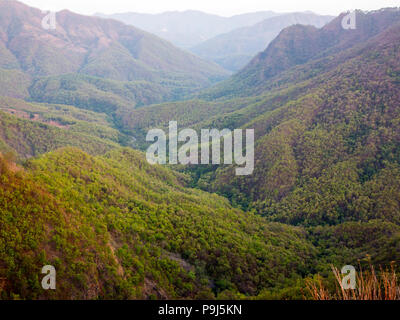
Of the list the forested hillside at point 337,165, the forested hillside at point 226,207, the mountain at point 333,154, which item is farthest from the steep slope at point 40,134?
the mountain at point 333,154

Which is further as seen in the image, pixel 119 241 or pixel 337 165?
pixel 337 165

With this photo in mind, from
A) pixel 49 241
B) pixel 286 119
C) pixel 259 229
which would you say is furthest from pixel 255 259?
pixel 286 119

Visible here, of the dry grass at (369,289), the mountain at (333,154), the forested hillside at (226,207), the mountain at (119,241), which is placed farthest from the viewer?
the mountain at (333,154)

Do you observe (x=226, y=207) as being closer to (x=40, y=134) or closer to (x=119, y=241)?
(x=119, y=241)

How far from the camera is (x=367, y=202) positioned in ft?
236

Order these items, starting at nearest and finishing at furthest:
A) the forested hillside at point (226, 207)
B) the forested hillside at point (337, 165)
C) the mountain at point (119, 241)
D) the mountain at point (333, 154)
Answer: the mountain at point (119, 241) → the forested hillside at point (226, 207) → the forested hillside at point (337, 165) → the mountain at point (333, 154)

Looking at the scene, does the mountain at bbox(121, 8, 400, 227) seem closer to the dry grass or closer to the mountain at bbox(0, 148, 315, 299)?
the mountain at bbox(0, 148, 315, 299)

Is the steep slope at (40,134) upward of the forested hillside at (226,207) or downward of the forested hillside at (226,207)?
upward

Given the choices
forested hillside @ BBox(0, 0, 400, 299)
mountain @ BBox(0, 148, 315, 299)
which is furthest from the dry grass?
mountain @ BBox(0, 148, 315, 299)

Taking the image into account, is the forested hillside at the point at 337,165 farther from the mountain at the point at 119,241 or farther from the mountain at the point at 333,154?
the mountain at the point at 119,241

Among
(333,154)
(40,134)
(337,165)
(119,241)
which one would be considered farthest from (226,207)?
(40,134)

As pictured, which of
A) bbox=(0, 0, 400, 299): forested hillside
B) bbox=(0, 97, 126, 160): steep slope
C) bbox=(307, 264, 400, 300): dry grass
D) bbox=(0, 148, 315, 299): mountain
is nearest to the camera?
bbox=(307, 264, 400, 300): dry grass
